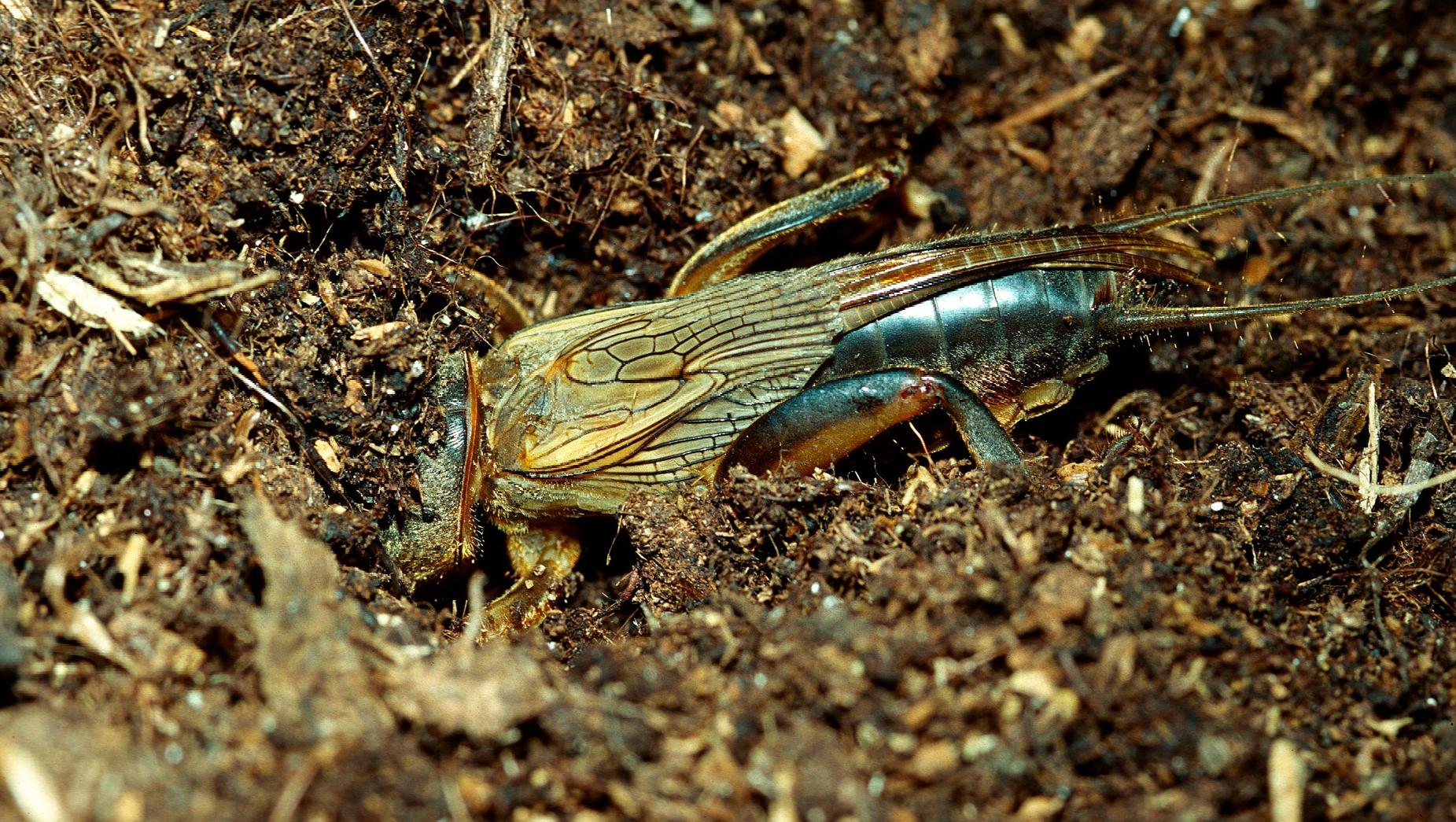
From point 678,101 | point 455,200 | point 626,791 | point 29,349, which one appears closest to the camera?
point 626,791

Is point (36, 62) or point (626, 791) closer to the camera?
point (626, 791)

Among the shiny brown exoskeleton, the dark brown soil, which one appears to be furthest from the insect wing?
the dark brown soil

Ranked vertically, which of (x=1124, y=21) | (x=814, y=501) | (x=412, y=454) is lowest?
(x=412, y=454)

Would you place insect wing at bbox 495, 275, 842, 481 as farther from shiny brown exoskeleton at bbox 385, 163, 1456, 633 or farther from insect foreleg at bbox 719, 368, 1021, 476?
insect foreleg at bbox 719, 368, 1021, 476

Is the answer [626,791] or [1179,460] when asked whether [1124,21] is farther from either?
[626,791]

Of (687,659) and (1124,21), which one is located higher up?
(1124,21)

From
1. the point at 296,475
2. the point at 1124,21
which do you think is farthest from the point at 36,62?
the point at 1124,21
